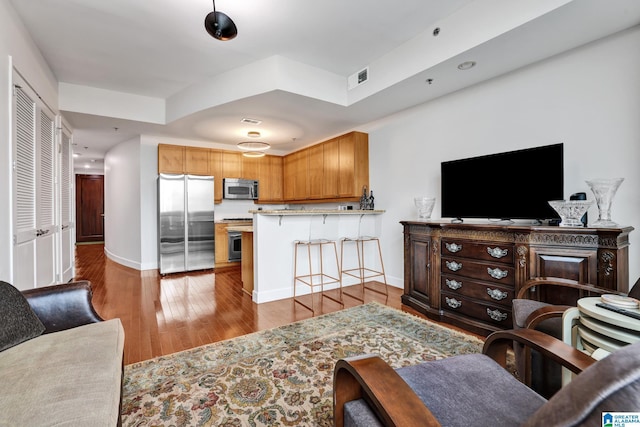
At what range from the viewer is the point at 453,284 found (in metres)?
2.82

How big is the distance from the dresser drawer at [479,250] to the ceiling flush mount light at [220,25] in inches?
105

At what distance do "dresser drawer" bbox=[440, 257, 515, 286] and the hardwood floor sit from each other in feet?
2.21

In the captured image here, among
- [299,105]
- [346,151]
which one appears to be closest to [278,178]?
[346,151]

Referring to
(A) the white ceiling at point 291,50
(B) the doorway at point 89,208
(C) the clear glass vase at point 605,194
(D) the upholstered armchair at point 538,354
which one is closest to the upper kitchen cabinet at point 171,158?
(A) the white ceiling at point 291,50

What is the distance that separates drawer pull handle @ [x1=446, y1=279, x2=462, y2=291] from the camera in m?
2.78

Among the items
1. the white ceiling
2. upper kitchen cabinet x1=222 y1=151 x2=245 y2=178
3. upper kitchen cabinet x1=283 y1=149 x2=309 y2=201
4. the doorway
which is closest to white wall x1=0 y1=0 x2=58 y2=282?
the white ceiling

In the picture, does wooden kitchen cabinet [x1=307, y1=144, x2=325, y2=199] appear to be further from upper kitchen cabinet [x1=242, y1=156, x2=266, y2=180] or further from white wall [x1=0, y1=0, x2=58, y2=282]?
white wall [x1=0, y1=0, x2=58, y2=282]

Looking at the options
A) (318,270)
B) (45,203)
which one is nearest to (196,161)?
(45,203)

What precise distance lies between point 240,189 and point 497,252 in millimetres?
5057

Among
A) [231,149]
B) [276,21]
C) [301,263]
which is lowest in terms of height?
[301,263]

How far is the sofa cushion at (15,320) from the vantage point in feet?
4.44

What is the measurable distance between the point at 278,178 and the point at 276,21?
4.21 metres

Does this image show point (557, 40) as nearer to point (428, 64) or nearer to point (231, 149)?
point (428, 64)

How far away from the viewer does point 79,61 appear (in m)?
3.46
